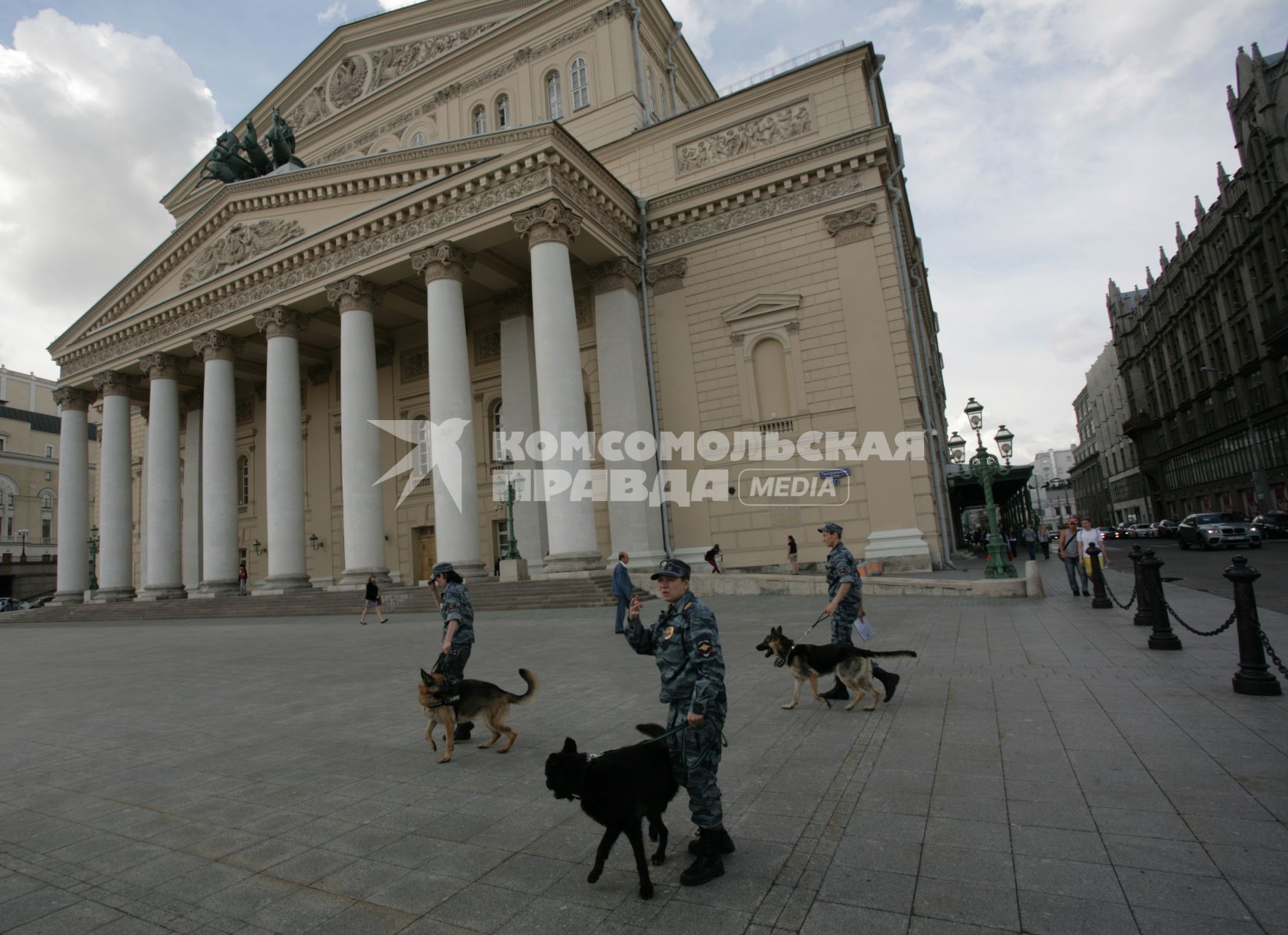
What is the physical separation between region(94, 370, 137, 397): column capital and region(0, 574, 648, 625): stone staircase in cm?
938

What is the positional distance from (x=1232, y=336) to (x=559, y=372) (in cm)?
5327

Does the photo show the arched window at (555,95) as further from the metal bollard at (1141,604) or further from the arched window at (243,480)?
the metal bollard at (1141,604)

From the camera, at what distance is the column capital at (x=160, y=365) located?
29.1m

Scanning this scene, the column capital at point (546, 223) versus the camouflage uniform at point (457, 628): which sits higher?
the column capital at point (546, 223)

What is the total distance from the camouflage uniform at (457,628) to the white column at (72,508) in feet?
111

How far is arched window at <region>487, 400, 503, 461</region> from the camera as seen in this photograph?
27109mm

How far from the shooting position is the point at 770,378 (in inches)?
917

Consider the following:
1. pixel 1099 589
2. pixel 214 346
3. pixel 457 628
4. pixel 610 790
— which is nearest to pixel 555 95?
pixel 214 346

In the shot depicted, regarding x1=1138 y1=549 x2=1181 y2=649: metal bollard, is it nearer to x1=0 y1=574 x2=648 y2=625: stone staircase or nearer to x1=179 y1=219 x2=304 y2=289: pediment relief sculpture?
x1=0 y1=574 x2=648 y2=625: stone staircase

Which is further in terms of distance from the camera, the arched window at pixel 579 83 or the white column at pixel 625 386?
the arched window at pixel 579 83

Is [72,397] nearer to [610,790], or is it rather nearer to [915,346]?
[915,346]

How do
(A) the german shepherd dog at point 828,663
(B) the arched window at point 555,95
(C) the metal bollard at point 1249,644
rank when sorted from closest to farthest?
(C) the metal bollard at point 1249,644 < (A) the german shepherd dog at point 828,663 < (B) the arched window at point 555,95

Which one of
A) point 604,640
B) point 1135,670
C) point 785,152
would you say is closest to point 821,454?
point 785,152

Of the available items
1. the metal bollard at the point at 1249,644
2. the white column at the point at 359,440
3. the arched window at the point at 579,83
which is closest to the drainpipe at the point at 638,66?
the arched window at the point at 579,83
